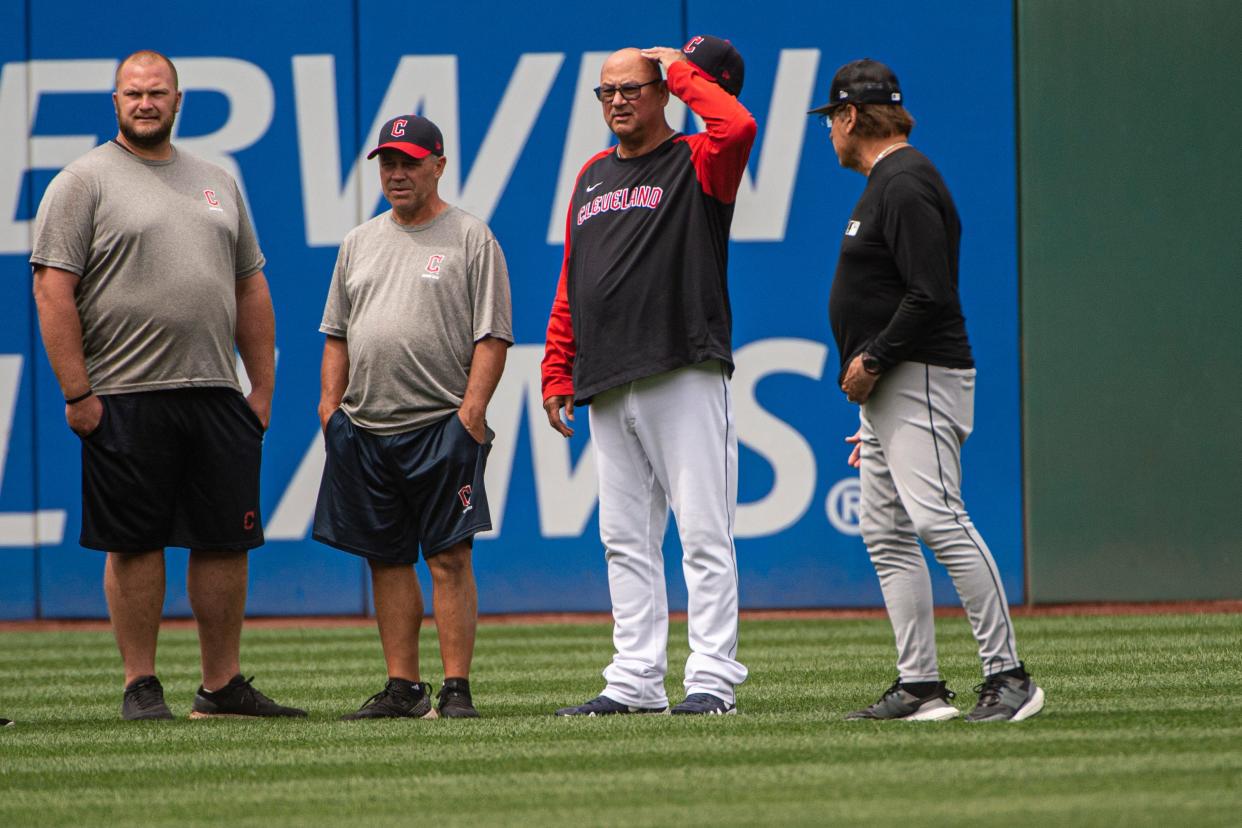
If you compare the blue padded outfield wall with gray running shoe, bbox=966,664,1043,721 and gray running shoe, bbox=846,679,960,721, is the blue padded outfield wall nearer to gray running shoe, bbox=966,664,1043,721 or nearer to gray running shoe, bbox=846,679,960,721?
gray running shoe, bbox=846,679,960,721

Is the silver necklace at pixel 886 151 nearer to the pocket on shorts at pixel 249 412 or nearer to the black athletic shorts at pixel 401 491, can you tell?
the black athletic shorts at pixel 401 491

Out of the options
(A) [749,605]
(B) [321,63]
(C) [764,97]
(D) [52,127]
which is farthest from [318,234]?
(A) [749,605]

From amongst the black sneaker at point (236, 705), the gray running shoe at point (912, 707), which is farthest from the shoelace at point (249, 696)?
the gray running shoe at point (912, 707)

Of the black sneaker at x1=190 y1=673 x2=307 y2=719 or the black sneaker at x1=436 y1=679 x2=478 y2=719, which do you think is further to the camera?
the black sneaker at x1=190 y1=673 x2=307 y2=719

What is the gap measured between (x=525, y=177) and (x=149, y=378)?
466cm

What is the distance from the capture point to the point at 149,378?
5449mm

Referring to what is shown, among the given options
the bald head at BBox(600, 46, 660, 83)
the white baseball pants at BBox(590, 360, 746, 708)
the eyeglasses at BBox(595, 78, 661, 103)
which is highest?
the bald head at BBox(600, 46, 660, 83)

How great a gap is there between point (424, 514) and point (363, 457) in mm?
270

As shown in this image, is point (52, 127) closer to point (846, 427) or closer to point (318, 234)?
point (318, 234)

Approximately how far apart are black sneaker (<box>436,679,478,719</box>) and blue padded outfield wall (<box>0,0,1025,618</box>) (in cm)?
453

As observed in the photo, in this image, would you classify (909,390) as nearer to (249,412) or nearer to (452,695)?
(452,695)

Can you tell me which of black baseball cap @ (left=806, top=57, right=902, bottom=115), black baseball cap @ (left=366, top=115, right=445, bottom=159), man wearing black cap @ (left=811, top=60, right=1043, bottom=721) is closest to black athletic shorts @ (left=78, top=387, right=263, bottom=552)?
black baseball cap @ (left=366, top=115, right=445, bottom=159)

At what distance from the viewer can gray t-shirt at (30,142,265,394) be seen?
5.40m

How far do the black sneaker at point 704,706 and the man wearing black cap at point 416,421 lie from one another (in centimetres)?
71
